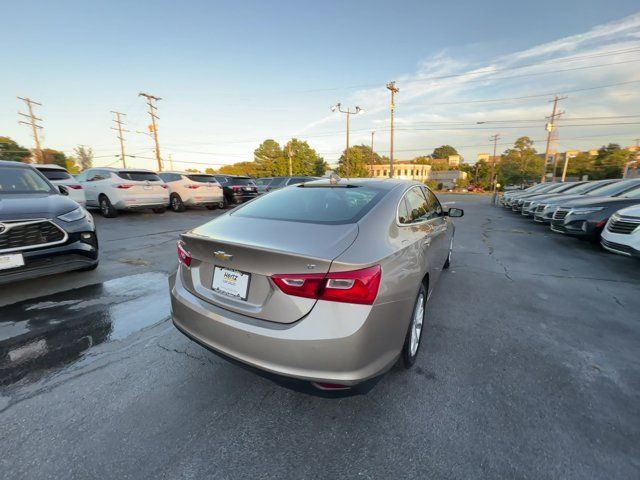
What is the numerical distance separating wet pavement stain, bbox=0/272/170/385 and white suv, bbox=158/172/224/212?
8.53m

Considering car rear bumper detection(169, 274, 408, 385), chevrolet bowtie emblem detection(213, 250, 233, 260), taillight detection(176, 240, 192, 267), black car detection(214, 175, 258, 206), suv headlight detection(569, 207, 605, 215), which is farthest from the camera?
black car detection(214, 175, 258, 206)

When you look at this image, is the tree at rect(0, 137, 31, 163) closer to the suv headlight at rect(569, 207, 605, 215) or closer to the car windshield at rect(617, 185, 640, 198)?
the suv headlight at rect(569, 207, 605, 215)

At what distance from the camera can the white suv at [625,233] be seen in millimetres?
5000

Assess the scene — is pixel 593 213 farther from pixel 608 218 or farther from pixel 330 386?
pixel 330 386

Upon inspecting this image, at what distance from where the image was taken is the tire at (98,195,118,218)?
10031mm

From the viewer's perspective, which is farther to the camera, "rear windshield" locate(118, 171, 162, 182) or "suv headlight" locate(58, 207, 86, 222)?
"rear windshield" locate(118, 171, 162, 182)

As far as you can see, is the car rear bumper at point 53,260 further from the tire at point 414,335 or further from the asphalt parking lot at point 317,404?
the tire at point 414,335

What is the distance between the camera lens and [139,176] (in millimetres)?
10203

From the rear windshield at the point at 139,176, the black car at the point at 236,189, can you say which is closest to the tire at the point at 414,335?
the rear windshield at the point at 139,176

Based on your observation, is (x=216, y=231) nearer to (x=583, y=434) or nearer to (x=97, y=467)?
(x=97, y=467)

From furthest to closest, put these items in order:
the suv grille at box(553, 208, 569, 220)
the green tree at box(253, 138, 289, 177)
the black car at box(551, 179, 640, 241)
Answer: the green tree at box(253, 138, 289, 177)
the suv grille at box(553, 208, 569, 220)
the black car at box(551, 179, 640, 241)

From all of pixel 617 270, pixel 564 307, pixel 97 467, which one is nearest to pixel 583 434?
pixel 564 307

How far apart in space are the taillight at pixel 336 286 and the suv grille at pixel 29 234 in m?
3.54

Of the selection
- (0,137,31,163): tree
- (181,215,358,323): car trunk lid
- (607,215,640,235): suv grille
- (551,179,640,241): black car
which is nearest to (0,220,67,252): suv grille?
(181,215,358,323): car trunk lid
